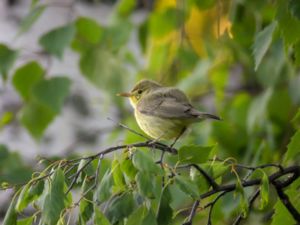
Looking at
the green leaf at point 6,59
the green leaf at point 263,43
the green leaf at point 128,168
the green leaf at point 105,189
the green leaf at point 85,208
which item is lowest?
the green leaf at point 85,208

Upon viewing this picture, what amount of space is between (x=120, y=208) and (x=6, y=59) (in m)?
1.41

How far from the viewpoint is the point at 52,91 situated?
10.3 ft

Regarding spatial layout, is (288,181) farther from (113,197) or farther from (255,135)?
(255,135)

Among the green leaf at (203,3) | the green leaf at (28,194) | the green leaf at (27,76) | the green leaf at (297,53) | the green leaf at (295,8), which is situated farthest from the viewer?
the green leaf at (203,3)

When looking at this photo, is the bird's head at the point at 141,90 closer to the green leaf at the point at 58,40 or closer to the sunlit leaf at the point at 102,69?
the sunlit leaf at the point at 102,69

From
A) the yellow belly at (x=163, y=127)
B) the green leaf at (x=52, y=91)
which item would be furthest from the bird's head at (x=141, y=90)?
the yellow belly at (x=163, y=127)

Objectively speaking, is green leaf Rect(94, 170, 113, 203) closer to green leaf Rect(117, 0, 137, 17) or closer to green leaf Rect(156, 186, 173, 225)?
green leaf Rect(156, 186, 173, 225)

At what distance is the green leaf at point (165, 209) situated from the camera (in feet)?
5.83

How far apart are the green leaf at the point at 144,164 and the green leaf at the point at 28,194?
22cm

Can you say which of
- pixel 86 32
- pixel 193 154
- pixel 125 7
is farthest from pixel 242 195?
pixel 125 7

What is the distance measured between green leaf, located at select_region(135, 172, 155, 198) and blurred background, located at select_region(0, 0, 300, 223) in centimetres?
68

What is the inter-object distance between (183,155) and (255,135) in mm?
1918

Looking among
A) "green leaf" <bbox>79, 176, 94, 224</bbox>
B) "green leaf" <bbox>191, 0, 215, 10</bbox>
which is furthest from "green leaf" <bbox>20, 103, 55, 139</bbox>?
"green leaf" <bbox>79, 176, 94, 224</bbox>

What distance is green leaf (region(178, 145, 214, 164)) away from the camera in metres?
1.84
